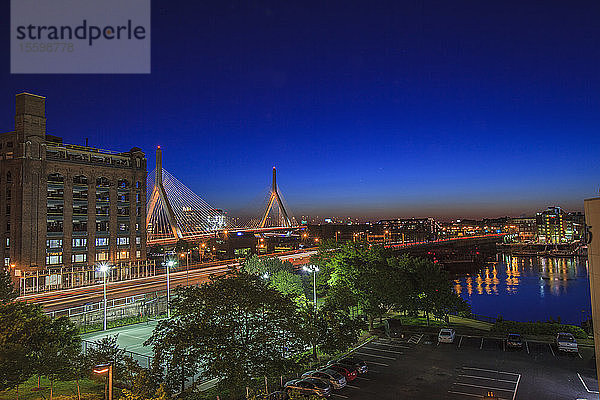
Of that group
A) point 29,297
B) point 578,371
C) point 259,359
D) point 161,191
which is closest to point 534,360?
point 578,371

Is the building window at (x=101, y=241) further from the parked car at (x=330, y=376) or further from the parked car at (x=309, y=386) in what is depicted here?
the parked car at (x=309, y=386)

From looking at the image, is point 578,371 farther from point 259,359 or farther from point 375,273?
point 259,359

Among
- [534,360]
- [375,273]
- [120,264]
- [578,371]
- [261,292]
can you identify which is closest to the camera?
[261,292]

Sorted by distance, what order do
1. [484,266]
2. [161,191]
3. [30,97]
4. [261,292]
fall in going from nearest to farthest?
[261,292], [30,97], [161,191], [484,266]

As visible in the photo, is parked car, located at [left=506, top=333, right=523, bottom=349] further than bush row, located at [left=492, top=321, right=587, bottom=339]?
No

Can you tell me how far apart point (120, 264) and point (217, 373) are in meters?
57.9

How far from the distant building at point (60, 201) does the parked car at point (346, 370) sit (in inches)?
2008

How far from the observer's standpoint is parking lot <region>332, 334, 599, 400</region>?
2097cm

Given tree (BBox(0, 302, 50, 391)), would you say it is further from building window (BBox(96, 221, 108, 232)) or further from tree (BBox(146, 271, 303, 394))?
building window (BBox(96, 221, 108, 232))

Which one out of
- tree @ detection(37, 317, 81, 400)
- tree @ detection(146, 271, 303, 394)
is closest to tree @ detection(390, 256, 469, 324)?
tree @ detection(146, 271, 303, 394)

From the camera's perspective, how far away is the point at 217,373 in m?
16.7

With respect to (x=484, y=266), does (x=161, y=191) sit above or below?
above

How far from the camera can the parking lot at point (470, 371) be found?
21.0 metres

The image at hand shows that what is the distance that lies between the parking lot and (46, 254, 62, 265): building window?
5006 cm
